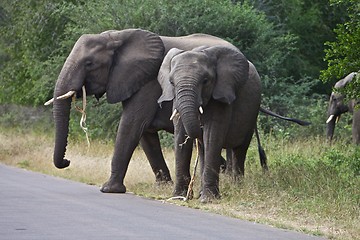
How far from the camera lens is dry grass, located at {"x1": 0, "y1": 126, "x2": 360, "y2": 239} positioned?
13.6 metres

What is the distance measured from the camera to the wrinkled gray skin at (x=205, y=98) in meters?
16.0

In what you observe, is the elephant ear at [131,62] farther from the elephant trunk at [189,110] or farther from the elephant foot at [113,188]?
the elephant trunk at [189,110]

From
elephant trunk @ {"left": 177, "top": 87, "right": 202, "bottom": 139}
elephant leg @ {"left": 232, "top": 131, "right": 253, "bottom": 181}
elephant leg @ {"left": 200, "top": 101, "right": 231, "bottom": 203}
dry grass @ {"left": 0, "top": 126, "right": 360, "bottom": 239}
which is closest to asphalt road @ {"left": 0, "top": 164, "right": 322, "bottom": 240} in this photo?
dry grass @ {"left": 0, "top": 126, "right": 360, "bottom": 239}

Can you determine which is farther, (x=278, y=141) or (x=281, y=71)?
(x=281, y=71)

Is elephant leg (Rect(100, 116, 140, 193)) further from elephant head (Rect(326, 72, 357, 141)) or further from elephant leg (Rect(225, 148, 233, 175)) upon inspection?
elephant head (Rect(326, 72, 357, 141))

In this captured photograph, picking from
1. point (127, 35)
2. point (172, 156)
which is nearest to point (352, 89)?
point (127, 35)

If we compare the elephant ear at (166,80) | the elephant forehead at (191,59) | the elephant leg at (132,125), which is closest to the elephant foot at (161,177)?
the elephant leg at (132,125)

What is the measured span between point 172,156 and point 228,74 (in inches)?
299

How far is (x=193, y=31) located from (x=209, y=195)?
11.9m

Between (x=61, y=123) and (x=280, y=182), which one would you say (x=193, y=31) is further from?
(x=280, y=182)

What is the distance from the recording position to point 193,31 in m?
28.0

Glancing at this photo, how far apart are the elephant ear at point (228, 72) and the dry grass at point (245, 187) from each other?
4.66ft

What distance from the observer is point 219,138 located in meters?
17.0

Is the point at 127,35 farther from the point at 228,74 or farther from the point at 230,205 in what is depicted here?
the point at 230,205
